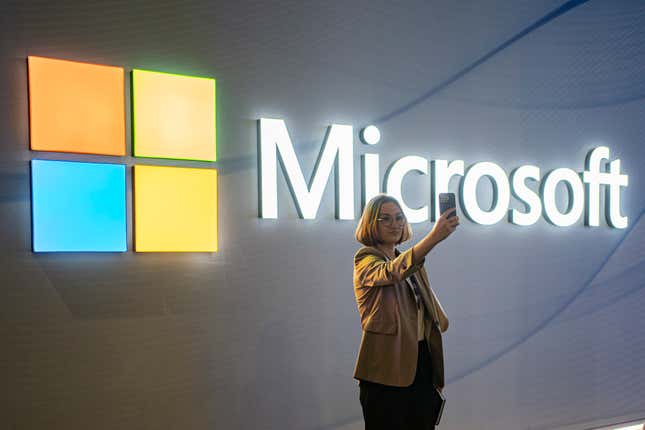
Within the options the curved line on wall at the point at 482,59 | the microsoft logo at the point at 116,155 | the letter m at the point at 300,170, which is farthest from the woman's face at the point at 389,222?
the curved line on wall at the point at 482,59

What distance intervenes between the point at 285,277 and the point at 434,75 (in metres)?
1.60

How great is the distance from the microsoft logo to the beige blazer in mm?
965

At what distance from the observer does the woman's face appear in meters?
2.56

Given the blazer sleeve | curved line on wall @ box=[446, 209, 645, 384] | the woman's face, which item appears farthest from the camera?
curved line on wall @ box=[446, 209, 645, 384]

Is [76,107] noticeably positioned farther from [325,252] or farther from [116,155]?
[325,252]

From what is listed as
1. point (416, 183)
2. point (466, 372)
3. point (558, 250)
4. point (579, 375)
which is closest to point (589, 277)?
point (558, 250)

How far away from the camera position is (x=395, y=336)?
2422 millimetres

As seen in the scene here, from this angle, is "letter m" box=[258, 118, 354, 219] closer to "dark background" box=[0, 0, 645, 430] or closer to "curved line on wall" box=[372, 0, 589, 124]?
"dark background" box=[0, 0, 645, 430]

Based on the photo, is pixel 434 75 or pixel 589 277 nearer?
pixel 434 75

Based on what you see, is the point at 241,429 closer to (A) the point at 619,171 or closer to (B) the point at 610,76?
(A) the point at 619,171

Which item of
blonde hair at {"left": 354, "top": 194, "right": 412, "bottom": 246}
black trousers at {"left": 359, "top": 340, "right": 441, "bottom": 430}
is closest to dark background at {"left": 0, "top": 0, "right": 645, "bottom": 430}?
blonde hair at {"left": 354, "top": 194, "right": 412, "bottom": 246}

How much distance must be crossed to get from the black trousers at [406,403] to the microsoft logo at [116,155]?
115cm

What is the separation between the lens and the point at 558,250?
4.27m

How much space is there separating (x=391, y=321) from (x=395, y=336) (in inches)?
2.4
